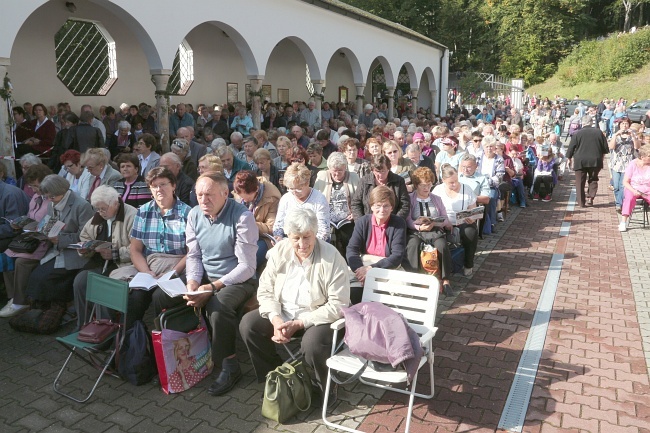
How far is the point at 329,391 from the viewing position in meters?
4.30

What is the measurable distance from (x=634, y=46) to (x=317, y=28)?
1464 inches

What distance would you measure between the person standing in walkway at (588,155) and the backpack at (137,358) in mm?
10063

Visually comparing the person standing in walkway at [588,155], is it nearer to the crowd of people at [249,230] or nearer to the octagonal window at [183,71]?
the crowd of people at [249,230]

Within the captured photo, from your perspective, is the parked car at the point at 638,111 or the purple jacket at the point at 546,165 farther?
the parked car at the point at 638,111

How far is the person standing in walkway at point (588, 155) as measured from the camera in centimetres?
1176

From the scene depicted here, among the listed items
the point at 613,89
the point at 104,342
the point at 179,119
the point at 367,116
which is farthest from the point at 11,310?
the point at 613,89

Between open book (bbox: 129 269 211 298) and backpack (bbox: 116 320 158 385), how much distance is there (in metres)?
0.32

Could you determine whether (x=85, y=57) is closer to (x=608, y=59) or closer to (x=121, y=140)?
(x=121, y=140)

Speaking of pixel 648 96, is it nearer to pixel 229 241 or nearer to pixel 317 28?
pixel 317 28

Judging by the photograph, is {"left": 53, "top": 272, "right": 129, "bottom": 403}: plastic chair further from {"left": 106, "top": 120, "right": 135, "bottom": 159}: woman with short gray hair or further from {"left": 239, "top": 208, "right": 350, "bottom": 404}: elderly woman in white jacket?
{"left": 106, "top": 120, "right": 135, "bottom": 159}: woman with short gray hair

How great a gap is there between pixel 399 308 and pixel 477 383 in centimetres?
89

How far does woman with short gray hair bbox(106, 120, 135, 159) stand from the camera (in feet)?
37.1

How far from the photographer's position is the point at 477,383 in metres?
4.62

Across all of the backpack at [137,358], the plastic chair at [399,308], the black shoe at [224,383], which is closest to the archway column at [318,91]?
the plastic chair at [399,308]
